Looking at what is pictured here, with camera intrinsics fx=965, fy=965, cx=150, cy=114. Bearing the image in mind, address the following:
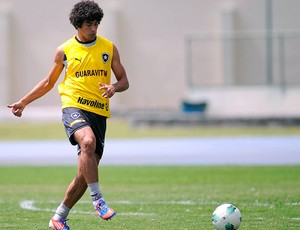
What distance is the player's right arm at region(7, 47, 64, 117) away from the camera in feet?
34.0

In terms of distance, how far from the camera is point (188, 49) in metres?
35.5

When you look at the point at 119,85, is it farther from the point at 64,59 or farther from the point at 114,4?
the point at 114,4

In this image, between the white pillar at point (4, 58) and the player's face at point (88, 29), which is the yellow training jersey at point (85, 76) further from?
the white pillar at point (4, 58)

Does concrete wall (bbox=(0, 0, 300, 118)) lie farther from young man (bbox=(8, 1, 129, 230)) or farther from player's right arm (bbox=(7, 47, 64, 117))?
young man (bbox=(8, 1, 129, 230))

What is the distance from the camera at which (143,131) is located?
32.7 metres

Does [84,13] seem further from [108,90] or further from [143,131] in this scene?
[143,131]

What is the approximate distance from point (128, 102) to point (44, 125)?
5.16 m

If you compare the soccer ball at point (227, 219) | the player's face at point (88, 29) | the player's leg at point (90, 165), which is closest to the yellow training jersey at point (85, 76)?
the player's face at point (88, 29)

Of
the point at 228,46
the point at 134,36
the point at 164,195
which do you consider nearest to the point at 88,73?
the point at 164,195

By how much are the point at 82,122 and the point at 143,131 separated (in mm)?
22690

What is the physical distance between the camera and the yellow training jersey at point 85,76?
10203 mm

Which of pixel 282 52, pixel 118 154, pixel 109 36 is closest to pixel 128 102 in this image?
pixel 109 36

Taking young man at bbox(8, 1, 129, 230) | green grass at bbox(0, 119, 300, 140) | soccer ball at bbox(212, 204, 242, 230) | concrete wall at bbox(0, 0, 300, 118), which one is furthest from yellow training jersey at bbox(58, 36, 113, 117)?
concrete wall at bbox(0, 0, 300, 118)

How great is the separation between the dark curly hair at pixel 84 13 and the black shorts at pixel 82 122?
0.93 meters
